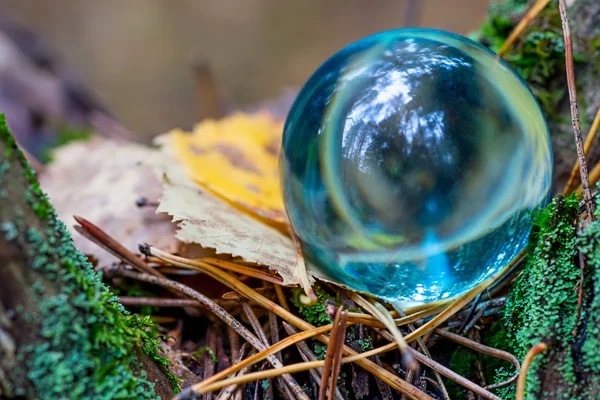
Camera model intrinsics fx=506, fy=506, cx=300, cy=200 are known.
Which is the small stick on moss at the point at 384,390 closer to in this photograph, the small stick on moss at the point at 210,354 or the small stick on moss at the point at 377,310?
the small stick on moss at the point at 377,310

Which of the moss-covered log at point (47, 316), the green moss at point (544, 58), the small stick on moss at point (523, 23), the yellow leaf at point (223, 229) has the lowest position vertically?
the moss-covered log at point (47, 316)

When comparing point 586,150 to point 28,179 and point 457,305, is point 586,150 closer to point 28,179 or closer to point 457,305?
point 457,305

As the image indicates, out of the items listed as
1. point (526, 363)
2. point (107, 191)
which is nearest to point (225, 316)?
point (526, 363)

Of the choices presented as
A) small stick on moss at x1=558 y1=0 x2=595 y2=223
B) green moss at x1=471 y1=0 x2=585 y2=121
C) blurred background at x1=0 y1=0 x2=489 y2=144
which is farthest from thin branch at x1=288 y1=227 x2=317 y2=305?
blurred background at x1=0 y1=0 x2=489 y2=144

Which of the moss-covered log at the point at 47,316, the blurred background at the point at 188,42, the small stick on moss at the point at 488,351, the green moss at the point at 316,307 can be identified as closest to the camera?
the moss-covered log at the point at 47,316

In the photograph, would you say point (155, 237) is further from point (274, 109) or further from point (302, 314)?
point (274, 109)

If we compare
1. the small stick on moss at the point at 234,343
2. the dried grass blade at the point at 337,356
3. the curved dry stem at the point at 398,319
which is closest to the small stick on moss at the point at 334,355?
the dried grass blade at the point at 337,356

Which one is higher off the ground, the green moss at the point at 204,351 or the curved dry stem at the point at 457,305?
the curved dry stem at the point at 457,305

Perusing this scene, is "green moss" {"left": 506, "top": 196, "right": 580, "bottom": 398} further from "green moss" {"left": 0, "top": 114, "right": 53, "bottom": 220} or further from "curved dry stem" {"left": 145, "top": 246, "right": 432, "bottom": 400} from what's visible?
"green moss" {"left": 0, "top": 114, "right": 53, "bottom": 220}
